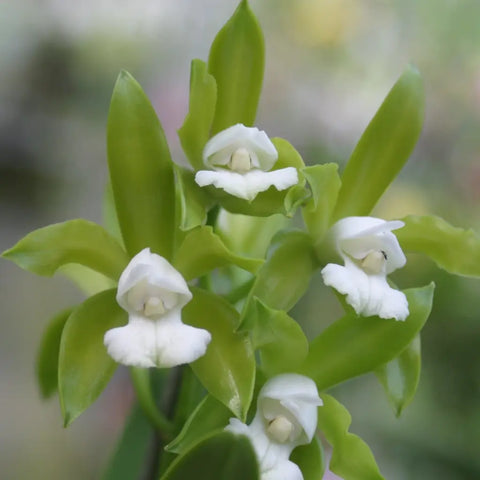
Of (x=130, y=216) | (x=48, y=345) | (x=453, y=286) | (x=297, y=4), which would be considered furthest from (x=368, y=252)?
(x=297, y=4)

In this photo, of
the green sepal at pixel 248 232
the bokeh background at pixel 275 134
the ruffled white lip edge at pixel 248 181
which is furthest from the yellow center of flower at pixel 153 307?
the bokeh background at pixel 275 134

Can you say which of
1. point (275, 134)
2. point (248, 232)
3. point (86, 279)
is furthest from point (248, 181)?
point (275, 134)

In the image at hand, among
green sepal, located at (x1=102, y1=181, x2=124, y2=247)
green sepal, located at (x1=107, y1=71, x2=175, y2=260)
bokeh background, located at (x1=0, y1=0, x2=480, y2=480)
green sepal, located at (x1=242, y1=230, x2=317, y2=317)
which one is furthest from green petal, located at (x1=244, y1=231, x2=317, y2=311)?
bokeh background, located at (x1=0, y1=0, x2=480, y2=480)

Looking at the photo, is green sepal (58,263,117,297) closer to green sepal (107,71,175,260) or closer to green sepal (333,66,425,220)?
green sepal (107,71,175,260)

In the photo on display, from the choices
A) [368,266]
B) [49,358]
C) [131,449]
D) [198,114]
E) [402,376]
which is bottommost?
[131,449]

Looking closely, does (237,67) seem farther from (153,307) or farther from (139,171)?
(153,307)
